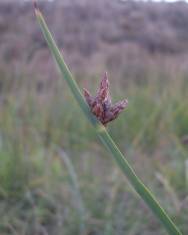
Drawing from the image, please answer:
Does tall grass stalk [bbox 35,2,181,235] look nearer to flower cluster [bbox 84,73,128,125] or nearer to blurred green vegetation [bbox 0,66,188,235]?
flower cluster [bbox 84,73,128,125]

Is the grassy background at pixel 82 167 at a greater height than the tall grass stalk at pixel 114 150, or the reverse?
the grassy background at pixel 82 167

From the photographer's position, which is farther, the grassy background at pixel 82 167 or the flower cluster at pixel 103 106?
the grassy background at pixel 82 167

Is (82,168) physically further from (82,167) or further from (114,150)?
(114,150)

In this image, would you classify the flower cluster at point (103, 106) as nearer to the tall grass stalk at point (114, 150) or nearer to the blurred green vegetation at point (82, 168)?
the tall grass stalk at point (114, 150)

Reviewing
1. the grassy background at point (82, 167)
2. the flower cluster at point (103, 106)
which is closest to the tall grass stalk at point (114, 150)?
the flower cluster at point (103, 106)

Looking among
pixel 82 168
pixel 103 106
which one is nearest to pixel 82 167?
pixel 82 168

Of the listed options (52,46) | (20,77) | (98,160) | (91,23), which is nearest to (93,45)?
(91,23)

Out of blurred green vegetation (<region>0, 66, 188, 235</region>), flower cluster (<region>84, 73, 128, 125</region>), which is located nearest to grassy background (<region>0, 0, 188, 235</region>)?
blurred green vegetation (<region>0, 66, 188, 235</region>)
